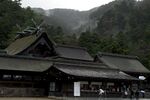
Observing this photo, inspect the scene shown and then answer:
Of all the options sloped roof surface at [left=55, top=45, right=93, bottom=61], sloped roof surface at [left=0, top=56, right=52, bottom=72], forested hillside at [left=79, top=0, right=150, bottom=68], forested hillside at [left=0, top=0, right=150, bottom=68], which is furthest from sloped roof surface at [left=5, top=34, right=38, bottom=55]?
forested hillside at [left=79, top=0, right=150, bottom=68]

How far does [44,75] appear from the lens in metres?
37.3

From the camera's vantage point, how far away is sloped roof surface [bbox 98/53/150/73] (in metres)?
49.8

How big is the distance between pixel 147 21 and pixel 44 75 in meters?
82.1

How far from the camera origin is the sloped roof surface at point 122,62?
49756 mm

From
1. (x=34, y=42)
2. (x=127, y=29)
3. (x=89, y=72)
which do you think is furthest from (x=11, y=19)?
(x=127, y=29)

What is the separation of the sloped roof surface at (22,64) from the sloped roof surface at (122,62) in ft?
43.0

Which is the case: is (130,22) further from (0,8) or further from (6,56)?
(6,56)

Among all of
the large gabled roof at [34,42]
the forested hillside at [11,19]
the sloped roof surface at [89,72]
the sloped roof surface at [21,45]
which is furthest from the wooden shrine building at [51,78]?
the forested hillside at [11,19]

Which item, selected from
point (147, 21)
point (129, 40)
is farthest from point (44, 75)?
point (147, 21)

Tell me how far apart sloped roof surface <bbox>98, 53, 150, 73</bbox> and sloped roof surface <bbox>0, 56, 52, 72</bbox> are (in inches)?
516

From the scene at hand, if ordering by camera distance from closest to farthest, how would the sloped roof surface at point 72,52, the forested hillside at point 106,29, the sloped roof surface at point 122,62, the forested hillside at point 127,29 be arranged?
the sloped roof surface at point 122,62 → the sloped roof surface at point 72,52 → the forested hillside at point 106,29 → the forested hillside at point 127,29

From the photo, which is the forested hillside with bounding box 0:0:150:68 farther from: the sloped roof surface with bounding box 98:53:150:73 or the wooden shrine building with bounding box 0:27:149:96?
the wooden shrine building with bounding box 0:27:149:96

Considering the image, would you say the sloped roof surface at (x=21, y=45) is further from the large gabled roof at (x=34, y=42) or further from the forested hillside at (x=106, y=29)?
the forested hillside at (x=106, y=29)

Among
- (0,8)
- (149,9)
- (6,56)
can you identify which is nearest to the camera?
(6,56)
